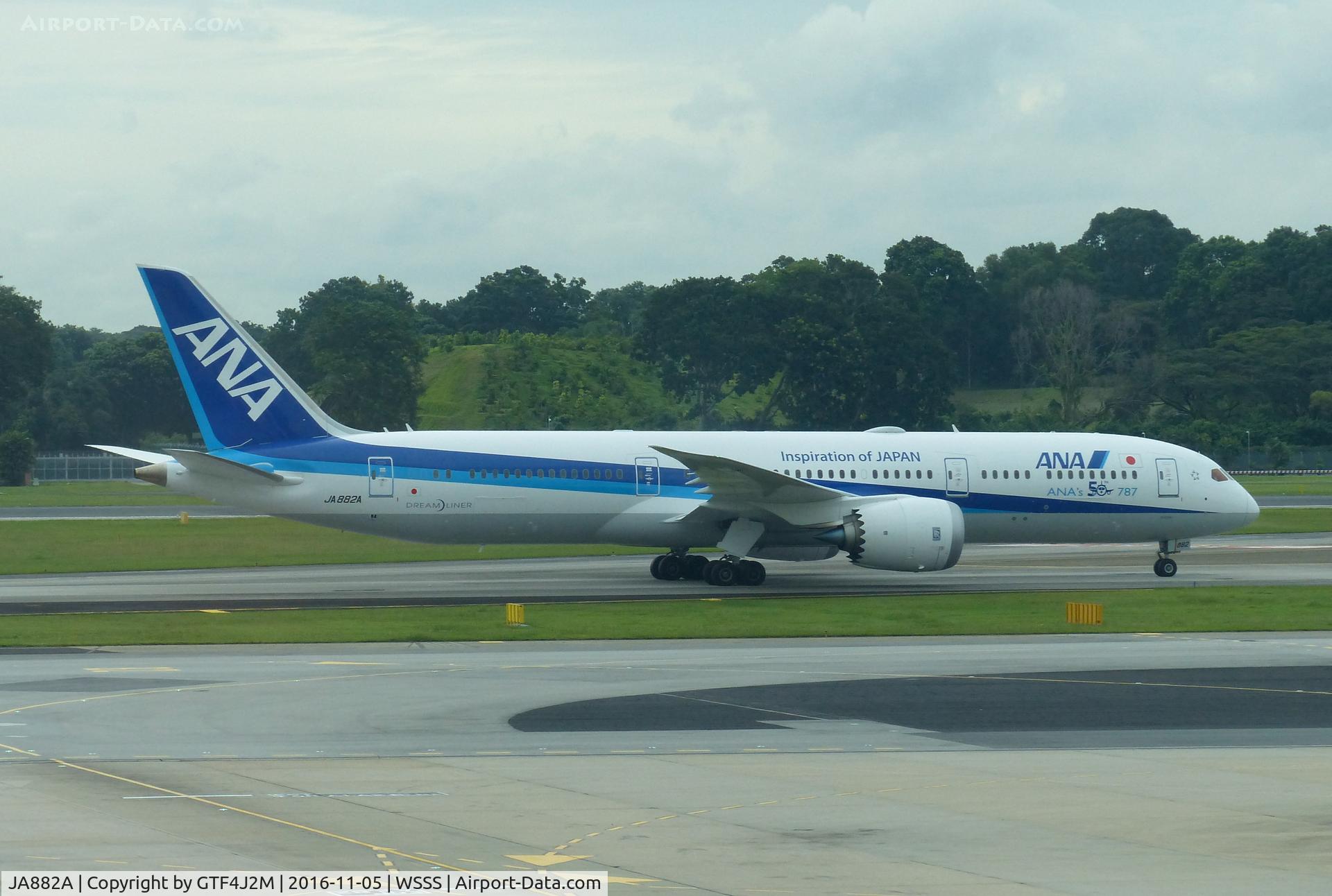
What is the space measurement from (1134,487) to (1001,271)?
116894mm

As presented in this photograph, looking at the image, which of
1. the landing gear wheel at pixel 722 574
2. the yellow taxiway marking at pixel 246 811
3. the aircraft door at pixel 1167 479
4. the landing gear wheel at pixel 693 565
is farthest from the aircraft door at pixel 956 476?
the yellow taxiway marking at pixel 246 811

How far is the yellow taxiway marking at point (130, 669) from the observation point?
71.9 feet

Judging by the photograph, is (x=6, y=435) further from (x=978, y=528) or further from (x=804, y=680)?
(x=804, y=680)

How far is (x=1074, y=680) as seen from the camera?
20.9 meters

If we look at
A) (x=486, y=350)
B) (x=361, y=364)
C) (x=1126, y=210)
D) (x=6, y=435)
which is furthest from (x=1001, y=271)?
(x=6, y=435)

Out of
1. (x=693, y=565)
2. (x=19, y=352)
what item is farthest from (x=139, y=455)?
(x=19, y=352)

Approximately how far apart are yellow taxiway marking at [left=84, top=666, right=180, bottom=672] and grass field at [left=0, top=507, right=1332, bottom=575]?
55.1 feet

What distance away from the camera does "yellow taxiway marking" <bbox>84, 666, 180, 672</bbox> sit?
862 inches

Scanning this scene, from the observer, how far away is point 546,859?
11.0 m

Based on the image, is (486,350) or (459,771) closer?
(459,771)

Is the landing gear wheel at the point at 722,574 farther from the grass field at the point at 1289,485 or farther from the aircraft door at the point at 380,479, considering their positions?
the grass field at the point at 1289,485

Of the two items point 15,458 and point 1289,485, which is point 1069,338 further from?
point 15,458

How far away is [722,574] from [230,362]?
12516 mm

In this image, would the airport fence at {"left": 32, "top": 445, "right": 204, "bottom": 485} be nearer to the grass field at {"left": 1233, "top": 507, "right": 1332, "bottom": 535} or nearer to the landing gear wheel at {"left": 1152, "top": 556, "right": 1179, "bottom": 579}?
the grass field at {"left": 1233, "top": 507, "right": 1332, "bottom": 535}
